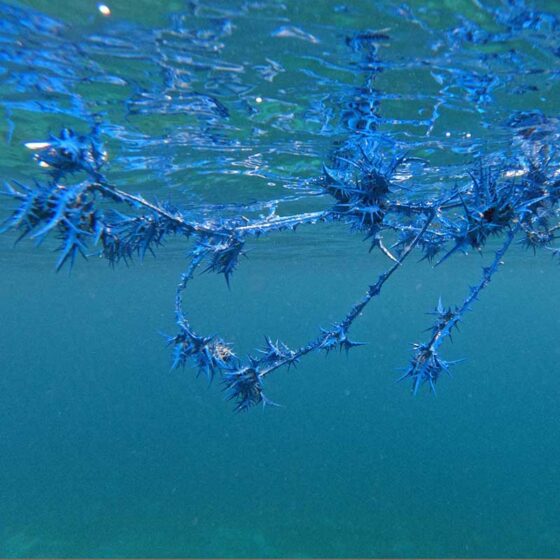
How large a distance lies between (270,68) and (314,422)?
38.1m

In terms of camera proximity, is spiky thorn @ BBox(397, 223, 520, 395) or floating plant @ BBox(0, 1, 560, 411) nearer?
floating plant @ BBox(0, 1, 560, 411)

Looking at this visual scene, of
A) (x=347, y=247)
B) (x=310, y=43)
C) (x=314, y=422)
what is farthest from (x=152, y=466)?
(x=310, y=43)

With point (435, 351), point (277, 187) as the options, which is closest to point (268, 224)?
point (435, 351)

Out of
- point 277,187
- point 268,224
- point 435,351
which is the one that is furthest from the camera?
point 277,187

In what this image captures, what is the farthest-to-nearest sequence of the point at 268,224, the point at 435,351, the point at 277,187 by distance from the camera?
the point at 277,187, the point at 268,224, the point at 435,351

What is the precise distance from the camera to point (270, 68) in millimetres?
8328

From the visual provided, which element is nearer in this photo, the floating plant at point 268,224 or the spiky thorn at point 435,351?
the floating plant at point 268,224

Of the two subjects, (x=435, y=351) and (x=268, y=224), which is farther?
(x=268, y=224)

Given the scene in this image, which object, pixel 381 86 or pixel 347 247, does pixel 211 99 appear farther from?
pixel 347 247

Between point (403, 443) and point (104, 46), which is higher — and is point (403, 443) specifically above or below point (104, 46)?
below

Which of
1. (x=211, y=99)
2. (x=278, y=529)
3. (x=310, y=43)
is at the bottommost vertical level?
(x=278, y=529)

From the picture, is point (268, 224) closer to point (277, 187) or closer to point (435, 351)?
point (435, 351)

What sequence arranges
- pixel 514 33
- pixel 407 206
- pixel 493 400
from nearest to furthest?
1. pixel 407 206
2. pixel 514 33
3. pixel 493 400

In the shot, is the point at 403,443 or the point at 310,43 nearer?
the point at 310,43
